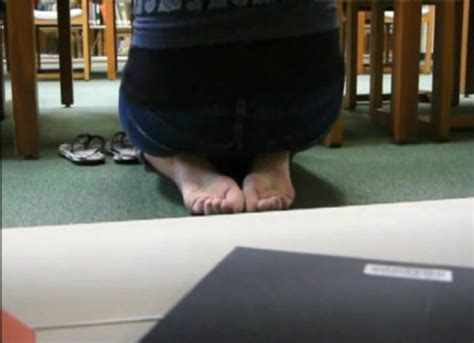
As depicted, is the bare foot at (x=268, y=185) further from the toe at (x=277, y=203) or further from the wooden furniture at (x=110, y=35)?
the wooden furniture at (x=110, y=35)

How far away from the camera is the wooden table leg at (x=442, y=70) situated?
1.71 m

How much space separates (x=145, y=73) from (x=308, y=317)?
1.97ft

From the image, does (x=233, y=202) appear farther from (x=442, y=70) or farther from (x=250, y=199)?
(x=442, y=70)

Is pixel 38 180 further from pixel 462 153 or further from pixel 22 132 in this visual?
pixel 462 153

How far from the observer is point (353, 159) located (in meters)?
1.49

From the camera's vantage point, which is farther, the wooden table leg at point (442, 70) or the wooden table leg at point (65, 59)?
the wooden table leg at point (65, 59)

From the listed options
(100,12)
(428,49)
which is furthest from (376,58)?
(100,12)

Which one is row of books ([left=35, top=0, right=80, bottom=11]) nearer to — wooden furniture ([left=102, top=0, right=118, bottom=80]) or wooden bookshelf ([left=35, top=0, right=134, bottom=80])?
wooden bookshelf ([left=35, top=0, right=134, bottom=80])

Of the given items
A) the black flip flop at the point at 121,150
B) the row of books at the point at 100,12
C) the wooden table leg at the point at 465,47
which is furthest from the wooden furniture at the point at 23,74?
the row of books at the point at 100,12

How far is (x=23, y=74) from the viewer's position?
4.81 feet

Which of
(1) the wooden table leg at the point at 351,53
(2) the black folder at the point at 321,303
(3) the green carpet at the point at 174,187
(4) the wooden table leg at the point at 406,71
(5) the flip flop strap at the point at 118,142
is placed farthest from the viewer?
(1) the wooden table leg at the point at 351,53

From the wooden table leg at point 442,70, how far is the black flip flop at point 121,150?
741mm

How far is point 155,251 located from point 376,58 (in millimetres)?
1821

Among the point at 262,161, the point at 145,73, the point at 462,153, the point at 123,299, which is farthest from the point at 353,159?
the point at 123,299
